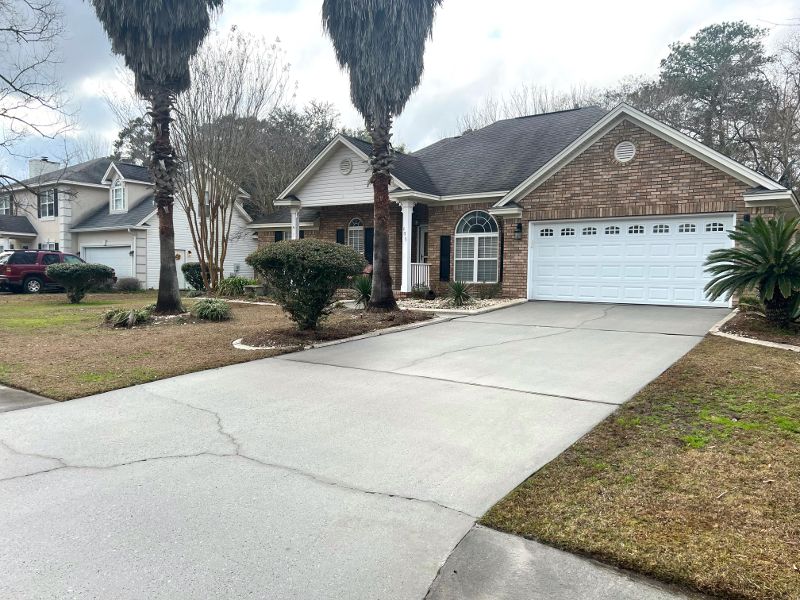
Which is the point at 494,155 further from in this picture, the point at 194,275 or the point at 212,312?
the point at 194,275

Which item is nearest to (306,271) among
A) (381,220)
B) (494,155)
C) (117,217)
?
(381,220)

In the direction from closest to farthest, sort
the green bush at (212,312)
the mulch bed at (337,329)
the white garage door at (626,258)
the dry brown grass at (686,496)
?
the dry brown grass at (686,496) → the mulch bed at (337,329) → the green bush at (212,312) → the white garage door at (626,258)

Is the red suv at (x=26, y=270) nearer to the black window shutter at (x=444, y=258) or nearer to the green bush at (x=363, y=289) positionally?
the green bush at (x=363, y=289)

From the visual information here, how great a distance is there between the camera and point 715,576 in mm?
2641

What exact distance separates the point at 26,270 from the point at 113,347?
55.0 feet

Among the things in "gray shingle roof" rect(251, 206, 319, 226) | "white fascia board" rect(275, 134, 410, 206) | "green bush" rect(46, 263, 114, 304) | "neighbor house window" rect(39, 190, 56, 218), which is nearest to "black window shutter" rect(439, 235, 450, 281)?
"white fascia board" rect(275, 134, 410, 206)

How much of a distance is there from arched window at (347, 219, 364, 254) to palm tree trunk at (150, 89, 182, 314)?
313 inches

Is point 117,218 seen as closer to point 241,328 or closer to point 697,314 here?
point 241,328

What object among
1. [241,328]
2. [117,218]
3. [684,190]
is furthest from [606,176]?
[117,218]

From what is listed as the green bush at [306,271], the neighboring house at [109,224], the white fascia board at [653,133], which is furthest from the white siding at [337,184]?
the green bush at [306,271]

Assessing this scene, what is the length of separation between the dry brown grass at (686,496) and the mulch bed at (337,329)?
19.8 ft

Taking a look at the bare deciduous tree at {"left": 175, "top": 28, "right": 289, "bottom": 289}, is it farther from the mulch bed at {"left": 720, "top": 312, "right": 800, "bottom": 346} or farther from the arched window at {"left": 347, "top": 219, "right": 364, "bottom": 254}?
the mulch bed at {"left": 720, "top": 312, "right": 800, "bottom": 346}

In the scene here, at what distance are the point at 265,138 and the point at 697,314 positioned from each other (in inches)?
929

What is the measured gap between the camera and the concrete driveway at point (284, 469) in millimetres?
2844
